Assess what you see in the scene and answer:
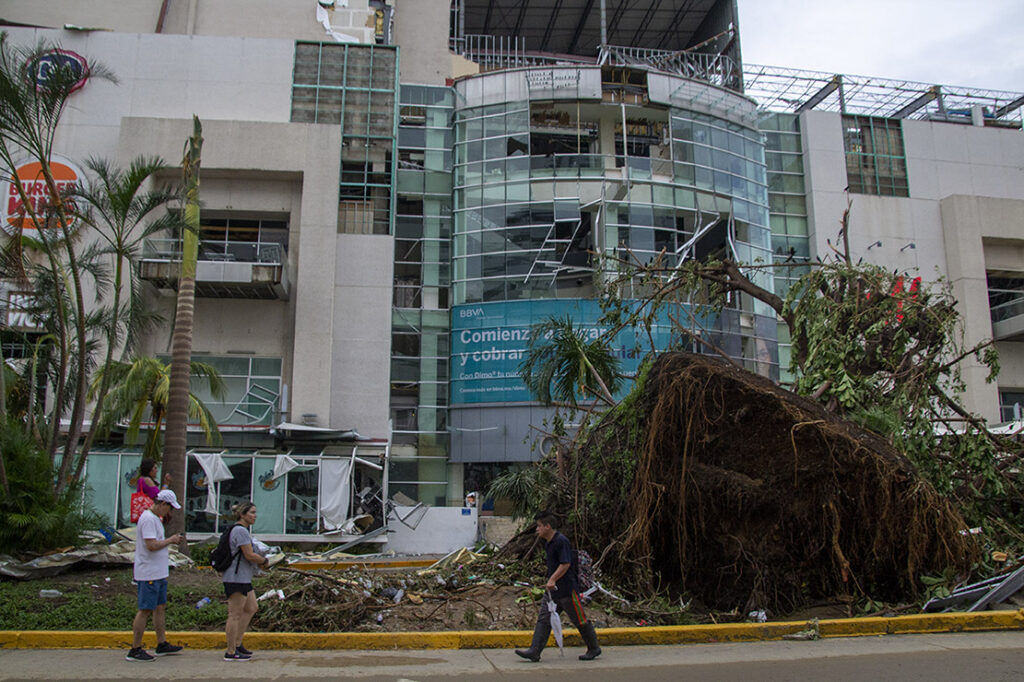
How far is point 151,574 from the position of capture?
7699 mm

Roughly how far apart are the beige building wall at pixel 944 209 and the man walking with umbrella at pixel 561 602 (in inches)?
1253

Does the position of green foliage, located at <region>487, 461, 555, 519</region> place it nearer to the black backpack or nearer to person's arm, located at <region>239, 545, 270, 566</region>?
person's arm, located at <region>239, 545, 270, 566</region>

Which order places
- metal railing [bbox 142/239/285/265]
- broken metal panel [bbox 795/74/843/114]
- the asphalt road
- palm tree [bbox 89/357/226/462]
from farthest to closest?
broken metal panel [bbox 795/74/843/114] < metal railing [bbox 142/239/285/265] < palm tree [bbox 89/357/226/462] < the asphalt road

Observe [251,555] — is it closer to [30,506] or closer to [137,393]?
[30,506]

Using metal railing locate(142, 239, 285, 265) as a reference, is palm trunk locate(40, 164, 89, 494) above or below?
below

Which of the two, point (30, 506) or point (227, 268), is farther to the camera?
point (227, 268)

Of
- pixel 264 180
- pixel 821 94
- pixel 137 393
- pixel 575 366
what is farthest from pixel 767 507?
pixel 821 94

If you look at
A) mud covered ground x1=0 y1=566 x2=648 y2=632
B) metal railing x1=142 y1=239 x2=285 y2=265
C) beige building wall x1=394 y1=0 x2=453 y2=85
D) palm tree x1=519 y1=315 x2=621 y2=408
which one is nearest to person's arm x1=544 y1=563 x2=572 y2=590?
mud covered ground x1=0 y1=566 x2=648 y2=632

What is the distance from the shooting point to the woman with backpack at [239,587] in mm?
7598

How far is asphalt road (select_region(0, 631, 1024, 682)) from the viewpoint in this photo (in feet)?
22.7

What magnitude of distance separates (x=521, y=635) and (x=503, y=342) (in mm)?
21613

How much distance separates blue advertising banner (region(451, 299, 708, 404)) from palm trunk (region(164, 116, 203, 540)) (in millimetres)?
15353

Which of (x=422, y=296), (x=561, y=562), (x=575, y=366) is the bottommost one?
(x=561, y=562)

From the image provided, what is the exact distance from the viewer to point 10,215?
26.5 meters
